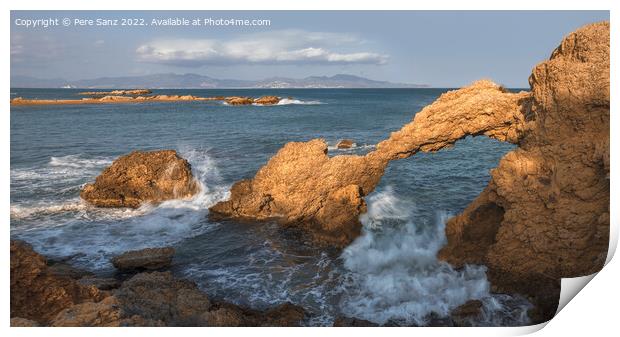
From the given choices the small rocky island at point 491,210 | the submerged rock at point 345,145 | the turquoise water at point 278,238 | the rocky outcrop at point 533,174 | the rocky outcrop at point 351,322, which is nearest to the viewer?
the small rocky island at point 491,210

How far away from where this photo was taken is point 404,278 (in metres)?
10.5

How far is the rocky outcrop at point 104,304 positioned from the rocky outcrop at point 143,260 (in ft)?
8.40

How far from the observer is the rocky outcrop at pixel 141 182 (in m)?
16.6

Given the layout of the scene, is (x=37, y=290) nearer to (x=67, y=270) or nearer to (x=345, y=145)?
(x=67, y=270)

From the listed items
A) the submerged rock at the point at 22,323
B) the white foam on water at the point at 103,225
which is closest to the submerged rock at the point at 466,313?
the submerged rock at the point at 22,323

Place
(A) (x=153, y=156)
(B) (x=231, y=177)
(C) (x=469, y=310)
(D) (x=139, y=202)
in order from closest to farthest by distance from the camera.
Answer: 1. (C) (x=469, y=310)
2. (D) (x=139, y=202)
3. (A) (x=153, y=156)
4. (B) (x=231, y=177)

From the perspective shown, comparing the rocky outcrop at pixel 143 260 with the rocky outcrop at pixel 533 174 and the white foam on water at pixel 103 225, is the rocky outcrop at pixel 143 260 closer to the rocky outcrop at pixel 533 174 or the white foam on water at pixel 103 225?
the white foam on water at pixel 103 225

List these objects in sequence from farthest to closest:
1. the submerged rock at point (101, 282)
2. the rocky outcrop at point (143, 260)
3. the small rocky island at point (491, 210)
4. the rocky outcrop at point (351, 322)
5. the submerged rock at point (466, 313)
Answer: the rocky outcrop at point (143, 260) < the submerged rock at point (101, 282) < the submerged rock at point (466, 313) < the rocky outcrop at point (351, 322) < the small rocky island at point (491, 210)

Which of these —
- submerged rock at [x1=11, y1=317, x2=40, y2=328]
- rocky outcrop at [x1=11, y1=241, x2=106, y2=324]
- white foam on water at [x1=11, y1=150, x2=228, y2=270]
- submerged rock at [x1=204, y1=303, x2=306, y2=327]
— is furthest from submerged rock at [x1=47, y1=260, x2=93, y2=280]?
submerged rock at [x1=204, y1=303, x2=306, y2=327]

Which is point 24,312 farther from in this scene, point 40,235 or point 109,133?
point 109,133

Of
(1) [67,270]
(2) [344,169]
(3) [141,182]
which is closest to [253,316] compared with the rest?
(1) [67,270]
